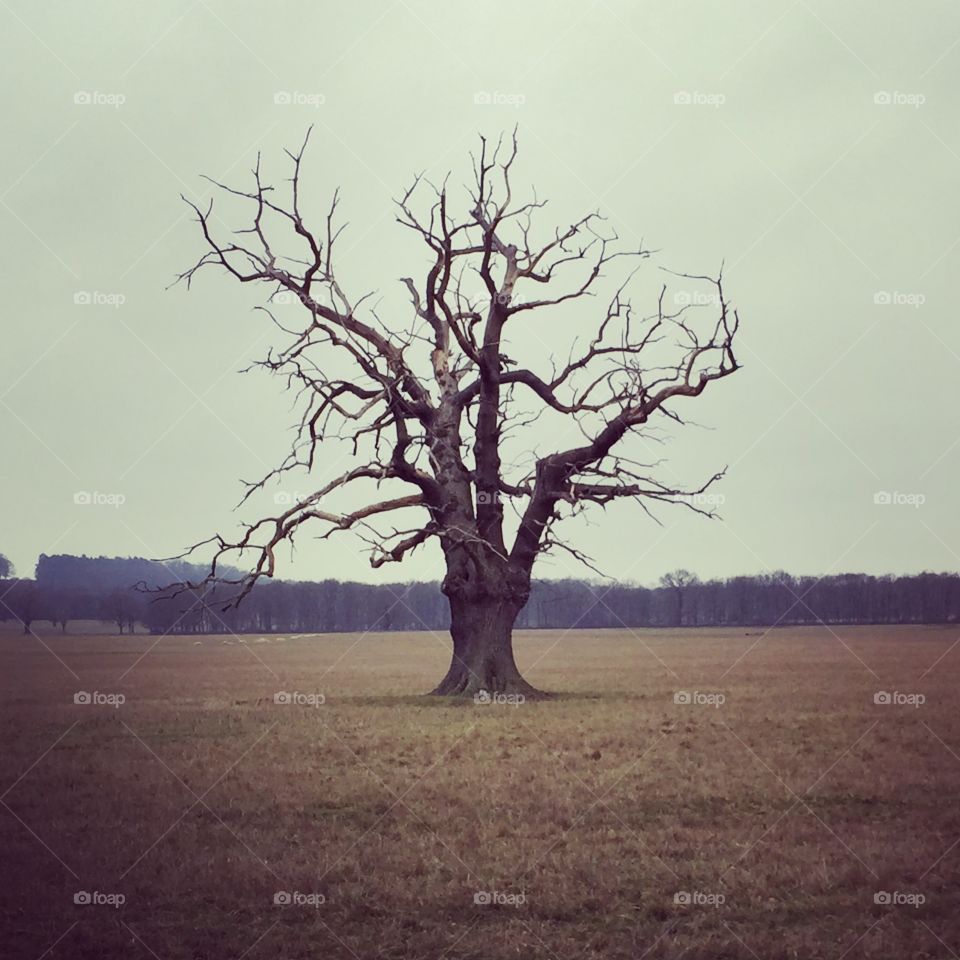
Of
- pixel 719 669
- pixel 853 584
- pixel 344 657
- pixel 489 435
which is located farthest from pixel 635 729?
pixel 853 584

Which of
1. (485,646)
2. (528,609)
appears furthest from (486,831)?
(528,609)

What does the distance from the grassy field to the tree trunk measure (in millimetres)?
2005

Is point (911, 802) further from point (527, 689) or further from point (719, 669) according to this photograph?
point (719, 669)

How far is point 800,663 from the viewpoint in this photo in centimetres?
4775

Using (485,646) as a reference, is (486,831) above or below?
below

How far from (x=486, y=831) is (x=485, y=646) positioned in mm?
16970

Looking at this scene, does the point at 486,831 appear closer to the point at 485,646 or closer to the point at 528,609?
the point at 485,646

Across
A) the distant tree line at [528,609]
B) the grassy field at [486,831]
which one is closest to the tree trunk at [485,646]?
the grassy field at [486,831]

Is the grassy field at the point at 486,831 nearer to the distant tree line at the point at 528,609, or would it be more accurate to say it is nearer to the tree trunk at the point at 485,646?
the tree trunk at the point at 485,646

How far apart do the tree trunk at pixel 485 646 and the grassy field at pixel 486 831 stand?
79.0 inches

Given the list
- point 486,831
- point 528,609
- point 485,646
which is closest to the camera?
point 486,831

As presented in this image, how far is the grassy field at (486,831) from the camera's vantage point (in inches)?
406

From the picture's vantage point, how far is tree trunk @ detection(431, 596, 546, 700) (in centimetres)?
3047

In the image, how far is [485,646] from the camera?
3064cm
